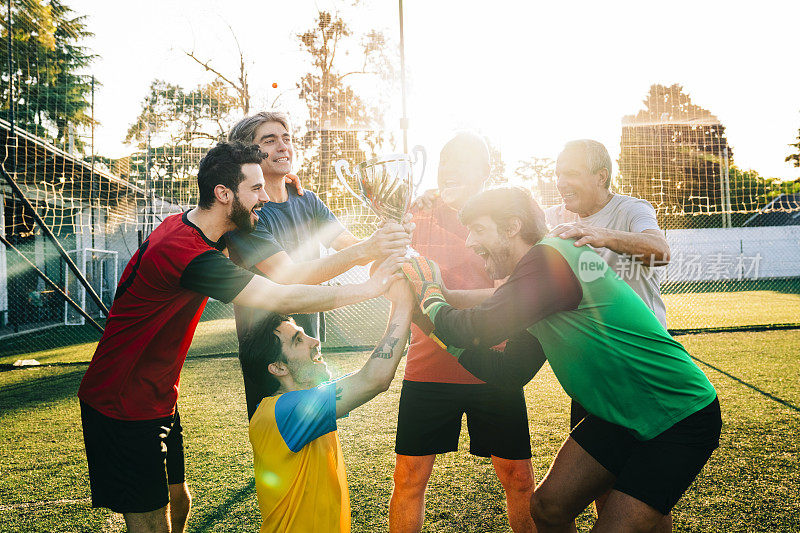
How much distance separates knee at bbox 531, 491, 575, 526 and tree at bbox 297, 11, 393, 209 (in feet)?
32.1

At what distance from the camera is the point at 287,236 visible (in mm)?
2672

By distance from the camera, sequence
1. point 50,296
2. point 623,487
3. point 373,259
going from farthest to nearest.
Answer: point 50,296 → point 373,259 → point 623,487

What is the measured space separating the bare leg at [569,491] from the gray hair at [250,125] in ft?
6.65

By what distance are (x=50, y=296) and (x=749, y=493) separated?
17.1 meters


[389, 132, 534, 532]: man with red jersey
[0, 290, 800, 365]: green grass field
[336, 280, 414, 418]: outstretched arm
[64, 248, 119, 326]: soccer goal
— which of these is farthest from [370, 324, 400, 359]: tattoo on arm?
[64, 248, 119, 326]: soccer goal

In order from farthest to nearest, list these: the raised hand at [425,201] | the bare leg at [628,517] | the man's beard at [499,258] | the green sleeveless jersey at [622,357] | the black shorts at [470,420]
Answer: the raised hand at [425,201]
the black shorts at [470,420]
the man's beard at [499,258]
the green sleeveless jersey at [622,357]
the bare leg at [628,517]

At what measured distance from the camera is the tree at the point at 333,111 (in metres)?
11.5

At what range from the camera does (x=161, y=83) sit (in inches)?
455

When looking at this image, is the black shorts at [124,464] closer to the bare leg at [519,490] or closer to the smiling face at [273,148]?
the smiling face at [273,148]

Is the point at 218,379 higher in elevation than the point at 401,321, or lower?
lower

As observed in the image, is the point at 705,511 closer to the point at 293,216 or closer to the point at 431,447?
the point at 431,447

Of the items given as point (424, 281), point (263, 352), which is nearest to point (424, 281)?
point (424, 281)

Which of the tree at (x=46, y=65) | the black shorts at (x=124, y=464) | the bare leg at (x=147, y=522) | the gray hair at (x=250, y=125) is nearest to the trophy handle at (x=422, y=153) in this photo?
the gray hair at (x=250, y=125)

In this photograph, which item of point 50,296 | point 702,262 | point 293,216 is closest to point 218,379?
point 293,216
